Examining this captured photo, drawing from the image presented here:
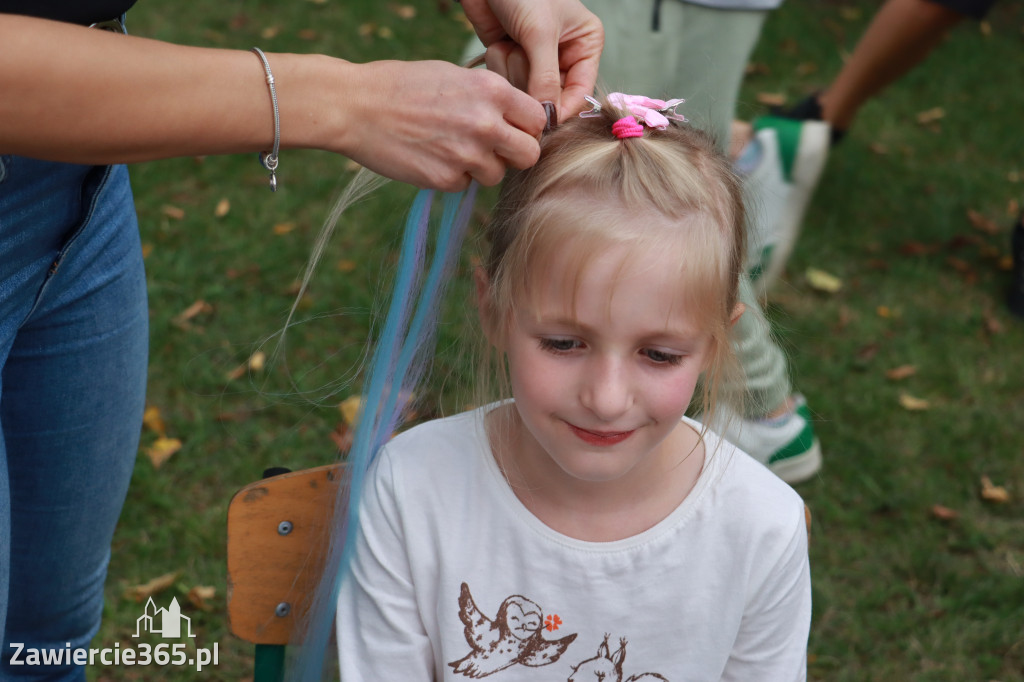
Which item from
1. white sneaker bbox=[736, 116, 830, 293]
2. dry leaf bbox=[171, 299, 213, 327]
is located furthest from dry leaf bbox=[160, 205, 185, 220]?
white sneaker bbox=[736, 116, 830, 293]

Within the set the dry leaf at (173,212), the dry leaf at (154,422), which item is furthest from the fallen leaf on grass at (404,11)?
the dry leaf at (154,422)

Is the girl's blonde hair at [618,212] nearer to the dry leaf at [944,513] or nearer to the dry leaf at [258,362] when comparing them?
the dry leaf at [944,513]

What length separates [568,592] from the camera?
171 cm

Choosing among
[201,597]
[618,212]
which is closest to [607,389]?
[618,212]

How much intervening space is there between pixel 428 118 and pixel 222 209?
10.8 ft

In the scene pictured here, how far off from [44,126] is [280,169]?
3796 mm

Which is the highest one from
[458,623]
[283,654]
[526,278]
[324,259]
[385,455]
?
[526,278]

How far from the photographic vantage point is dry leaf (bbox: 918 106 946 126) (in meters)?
5.72

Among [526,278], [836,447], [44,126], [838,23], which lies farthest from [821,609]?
[838,23]

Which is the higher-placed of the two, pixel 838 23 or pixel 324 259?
pixel 838 23

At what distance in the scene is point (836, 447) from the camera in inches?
139

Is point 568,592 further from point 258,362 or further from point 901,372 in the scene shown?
point 901,372

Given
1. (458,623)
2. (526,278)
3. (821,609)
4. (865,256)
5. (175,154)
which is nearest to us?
(175,154)

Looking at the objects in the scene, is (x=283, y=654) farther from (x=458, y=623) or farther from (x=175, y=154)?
(x=175, y=154)
